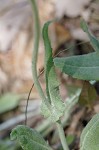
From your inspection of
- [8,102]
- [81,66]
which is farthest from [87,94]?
[8,102]

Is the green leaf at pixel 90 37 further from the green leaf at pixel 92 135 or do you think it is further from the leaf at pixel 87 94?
the leaf at pixel 87 94

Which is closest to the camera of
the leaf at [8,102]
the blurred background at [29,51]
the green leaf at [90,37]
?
the green leaf at [90,37]

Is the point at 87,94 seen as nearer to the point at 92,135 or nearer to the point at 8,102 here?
the point at 92,135

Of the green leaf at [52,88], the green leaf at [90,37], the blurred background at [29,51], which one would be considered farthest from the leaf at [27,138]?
the blurred background at [29,51]

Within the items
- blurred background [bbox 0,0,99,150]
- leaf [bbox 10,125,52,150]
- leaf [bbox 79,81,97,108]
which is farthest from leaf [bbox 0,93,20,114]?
leaf [bbox 10,125,52,150]

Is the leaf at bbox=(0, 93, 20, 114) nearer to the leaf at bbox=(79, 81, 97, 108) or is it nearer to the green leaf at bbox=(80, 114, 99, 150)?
the leaf at bbox=(79, 81, 97, 108)
